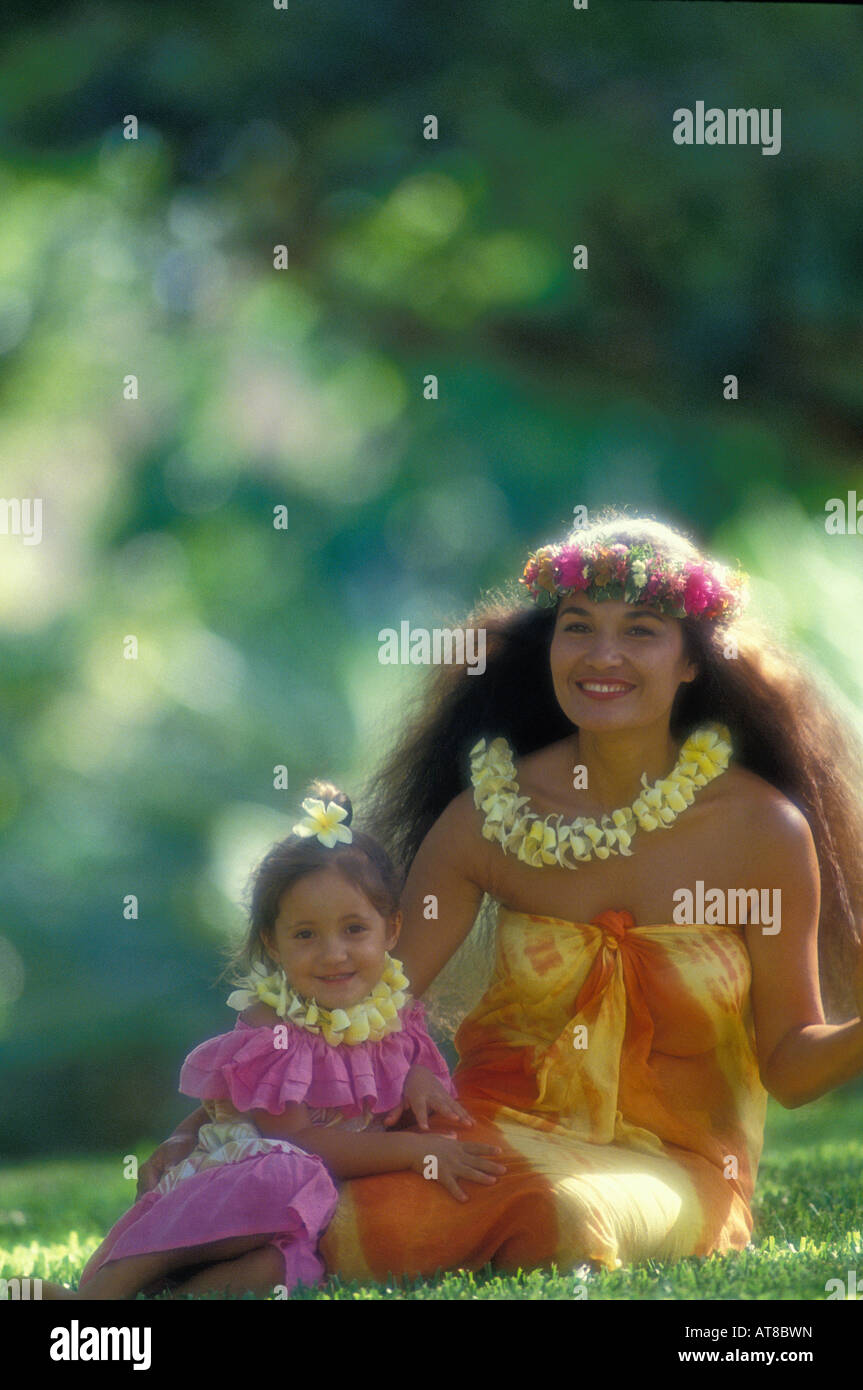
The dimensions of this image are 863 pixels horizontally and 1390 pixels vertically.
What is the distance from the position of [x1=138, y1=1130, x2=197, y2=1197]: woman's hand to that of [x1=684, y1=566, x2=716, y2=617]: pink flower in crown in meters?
1.19

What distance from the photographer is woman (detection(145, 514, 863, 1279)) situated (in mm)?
2793

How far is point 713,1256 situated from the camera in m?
2.65

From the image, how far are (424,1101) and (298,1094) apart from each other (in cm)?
21

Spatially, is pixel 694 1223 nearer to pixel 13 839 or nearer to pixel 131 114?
pixel 13 839

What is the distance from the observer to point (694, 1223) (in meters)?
2.69

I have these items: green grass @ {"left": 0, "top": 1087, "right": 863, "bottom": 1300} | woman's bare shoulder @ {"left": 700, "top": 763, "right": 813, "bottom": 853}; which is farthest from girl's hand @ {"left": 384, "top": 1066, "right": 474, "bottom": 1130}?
woman's bare shoulder @ {"left": 700, "top": 763, "right": 813, "bottom": 853}

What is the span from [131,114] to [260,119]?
0.51 m

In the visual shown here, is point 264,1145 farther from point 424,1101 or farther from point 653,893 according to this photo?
point 653,893

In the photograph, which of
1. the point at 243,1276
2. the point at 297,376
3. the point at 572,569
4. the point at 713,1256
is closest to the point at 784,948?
the point at 713,1256

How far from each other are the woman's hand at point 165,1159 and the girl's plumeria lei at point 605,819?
2.31 ft

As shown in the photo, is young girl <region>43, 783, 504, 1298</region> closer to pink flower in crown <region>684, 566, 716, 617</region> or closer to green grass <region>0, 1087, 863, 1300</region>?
green grass <region>0, 1087, 863, 1300</region>

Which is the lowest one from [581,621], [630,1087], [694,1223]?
[694,1223]

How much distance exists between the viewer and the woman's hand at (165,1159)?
2.71 metres

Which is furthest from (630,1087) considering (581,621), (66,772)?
(66,772)
